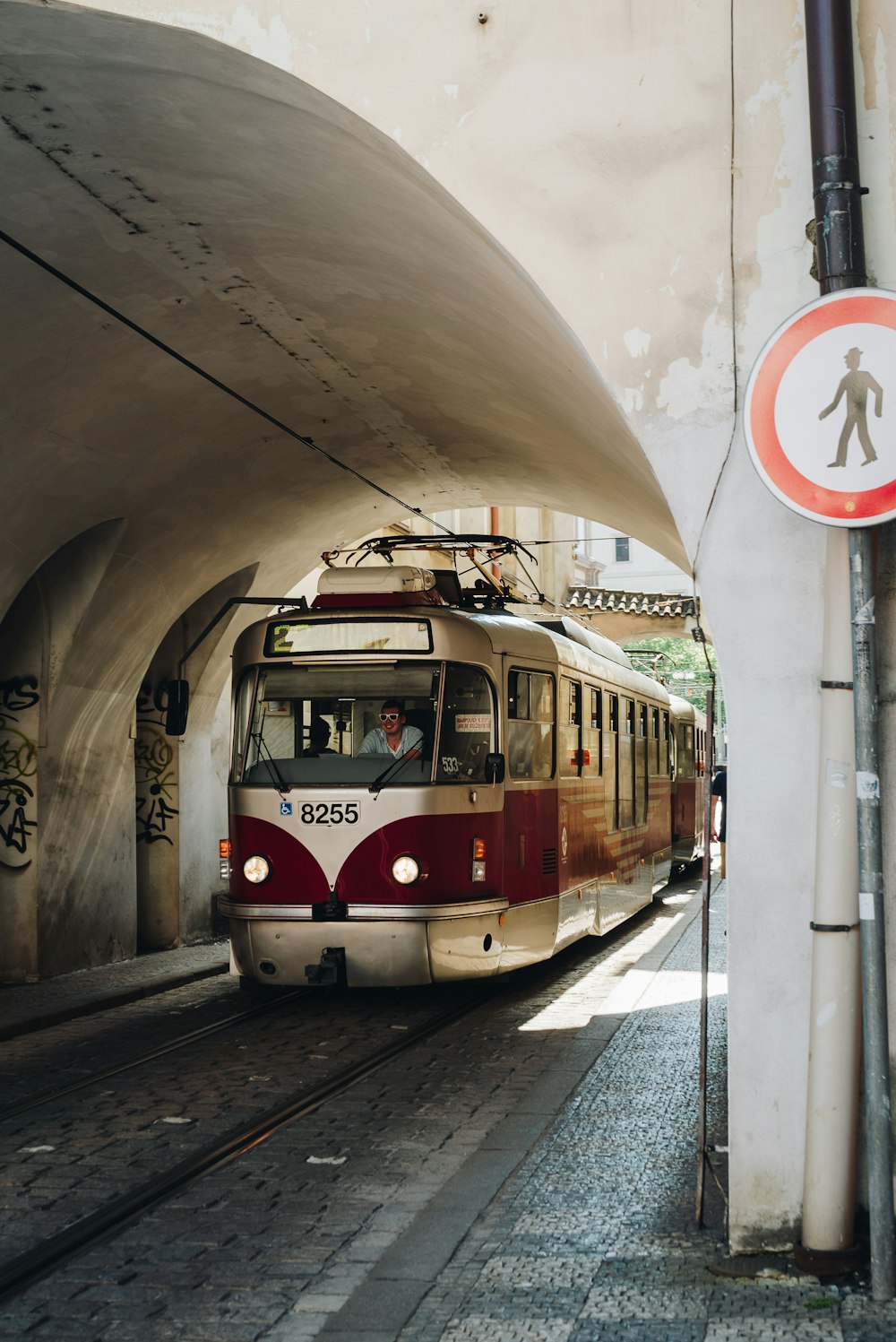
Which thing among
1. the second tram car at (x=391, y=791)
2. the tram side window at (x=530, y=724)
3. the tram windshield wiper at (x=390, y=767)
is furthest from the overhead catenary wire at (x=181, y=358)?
the tram side window at (x=530, y=724)

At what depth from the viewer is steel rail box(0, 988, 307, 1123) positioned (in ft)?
26.2

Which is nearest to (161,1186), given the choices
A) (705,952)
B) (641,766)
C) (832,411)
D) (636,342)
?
(705,952)

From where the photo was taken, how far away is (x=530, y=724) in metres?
11.9

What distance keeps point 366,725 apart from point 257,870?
1.37 metres

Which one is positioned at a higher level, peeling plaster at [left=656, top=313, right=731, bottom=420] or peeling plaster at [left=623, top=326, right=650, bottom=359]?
peeling plaster at [left=623, top=326, right=650, bottom=359]

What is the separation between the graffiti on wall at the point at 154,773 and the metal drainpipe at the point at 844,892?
474 inches

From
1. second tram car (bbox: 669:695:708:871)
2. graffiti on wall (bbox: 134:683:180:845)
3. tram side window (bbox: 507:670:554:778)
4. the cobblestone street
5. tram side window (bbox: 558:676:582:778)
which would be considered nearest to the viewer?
the cobblestone street

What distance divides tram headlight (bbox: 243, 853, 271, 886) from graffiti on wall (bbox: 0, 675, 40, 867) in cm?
321

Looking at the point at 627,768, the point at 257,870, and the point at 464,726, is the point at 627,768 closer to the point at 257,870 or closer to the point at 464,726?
the point at 464,726

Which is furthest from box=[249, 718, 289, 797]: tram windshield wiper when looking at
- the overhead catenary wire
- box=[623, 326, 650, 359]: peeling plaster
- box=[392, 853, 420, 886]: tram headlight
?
box=[623, 326, 650, 359]: peeling plaster

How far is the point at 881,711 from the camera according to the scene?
511cm

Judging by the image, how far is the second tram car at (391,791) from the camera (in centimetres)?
1053

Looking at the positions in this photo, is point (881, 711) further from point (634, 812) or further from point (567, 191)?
point (634, 812)

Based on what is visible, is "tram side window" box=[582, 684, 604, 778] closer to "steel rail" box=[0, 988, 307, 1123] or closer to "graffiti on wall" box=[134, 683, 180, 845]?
"steel rail" box=[0, 988, 307, 1123]
